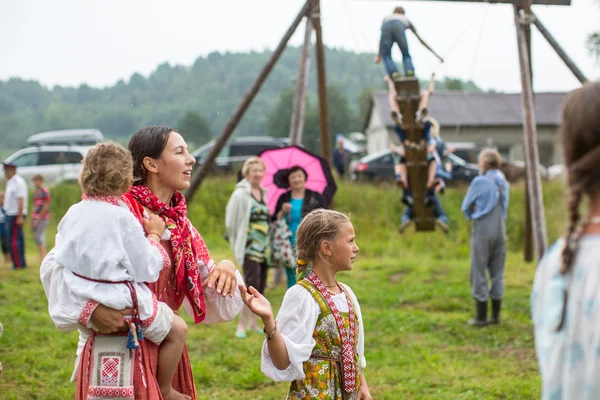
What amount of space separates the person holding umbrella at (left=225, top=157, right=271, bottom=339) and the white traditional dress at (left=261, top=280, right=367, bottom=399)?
14.7 feet

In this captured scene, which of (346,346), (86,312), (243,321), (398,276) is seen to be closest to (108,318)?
(86,312)

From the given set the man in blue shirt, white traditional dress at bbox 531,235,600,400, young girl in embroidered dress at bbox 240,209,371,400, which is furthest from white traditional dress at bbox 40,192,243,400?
the man in blue shirt

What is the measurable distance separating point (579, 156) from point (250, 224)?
6030 millimetres

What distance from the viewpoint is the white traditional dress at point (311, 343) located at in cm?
304

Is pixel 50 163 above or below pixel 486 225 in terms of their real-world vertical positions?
above

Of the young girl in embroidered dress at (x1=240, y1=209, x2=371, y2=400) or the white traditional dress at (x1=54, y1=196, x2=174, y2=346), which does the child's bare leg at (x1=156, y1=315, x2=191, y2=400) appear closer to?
the white traditional dress at (x1=54, y1=196, x2=174, y2=346)

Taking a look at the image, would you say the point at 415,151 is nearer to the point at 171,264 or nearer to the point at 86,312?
the point at 171,264

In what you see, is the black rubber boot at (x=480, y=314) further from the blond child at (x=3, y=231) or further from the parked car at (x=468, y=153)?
the parked car at (x=468, y=153)

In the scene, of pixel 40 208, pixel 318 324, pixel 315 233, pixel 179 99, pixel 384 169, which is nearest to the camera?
pixel 318 324

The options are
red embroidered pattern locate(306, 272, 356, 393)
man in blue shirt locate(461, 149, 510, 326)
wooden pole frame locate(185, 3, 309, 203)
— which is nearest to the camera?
red embroidered pattern locate(306, 272, 356, 393)

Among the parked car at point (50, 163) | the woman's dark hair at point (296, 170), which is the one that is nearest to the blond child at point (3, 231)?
the woman's dark hair at point (296, 170)

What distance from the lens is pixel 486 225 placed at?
27.0 feet

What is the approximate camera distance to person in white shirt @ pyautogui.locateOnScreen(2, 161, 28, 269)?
38.9 feet

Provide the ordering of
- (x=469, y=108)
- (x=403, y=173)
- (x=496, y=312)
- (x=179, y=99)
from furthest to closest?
(x=179, y=99) < (x=469, y=108) < (x=403, y=173) < (x=496, y=312)
